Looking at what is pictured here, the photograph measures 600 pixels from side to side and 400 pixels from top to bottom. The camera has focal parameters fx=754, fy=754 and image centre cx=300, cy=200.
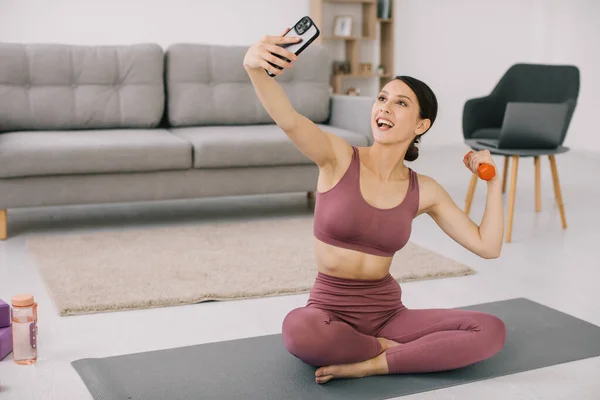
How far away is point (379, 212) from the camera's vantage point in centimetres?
189

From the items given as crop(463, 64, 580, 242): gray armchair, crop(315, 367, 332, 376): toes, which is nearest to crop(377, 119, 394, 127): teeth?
crop(315, 367, 332, 376): toes

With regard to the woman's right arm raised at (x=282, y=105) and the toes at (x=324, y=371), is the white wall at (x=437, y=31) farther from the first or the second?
the toes at (x=324, y=371)

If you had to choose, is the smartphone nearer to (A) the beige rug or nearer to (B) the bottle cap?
(B) the bottle cap

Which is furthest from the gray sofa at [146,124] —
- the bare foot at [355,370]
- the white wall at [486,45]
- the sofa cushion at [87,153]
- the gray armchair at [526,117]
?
the white wall at [486,45]

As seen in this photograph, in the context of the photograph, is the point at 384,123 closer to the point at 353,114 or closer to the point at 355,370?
the point at 355,370

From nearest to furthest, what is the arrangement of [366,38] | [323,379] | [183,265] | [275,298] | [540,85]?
[323,379]
[275,298]
[183,265]
[540,85]
[366,38]

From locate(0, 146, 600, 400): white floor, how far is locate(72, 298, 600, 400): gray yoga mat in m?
0.05

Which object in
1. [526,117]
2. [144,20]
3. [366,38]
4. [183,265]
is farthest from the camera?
[366,38]

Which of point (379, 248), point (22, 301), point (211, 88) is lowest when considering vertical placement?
point (22, 301)

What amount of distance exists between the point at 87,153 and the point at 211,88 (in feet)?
3.21

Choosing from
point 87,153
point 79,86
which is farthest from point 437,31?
point 87,153

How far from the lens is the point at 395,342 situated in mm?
1980

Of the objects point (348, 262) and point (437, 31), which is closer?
point (348, 262)

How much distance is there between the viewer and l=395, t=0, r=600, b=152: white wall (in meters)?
6.94
